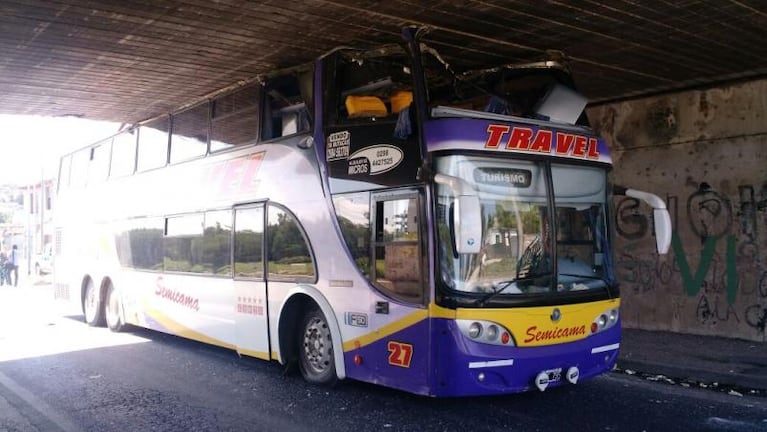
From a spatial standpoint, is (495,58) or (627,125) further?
(627,125)

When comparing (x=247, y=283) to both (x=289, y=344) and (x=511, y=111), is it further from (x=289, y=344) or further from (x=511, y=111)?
(x=511, y=111)

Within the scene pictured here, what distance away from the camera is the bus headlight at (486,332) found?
545 cm

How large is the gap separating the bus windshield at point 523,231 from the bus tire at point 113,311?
8316 mm

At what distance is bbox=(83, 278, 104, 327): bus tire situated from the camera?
1252 cm

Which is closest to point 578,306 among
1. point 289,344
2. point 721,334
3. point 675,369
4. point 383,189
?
point 383,189

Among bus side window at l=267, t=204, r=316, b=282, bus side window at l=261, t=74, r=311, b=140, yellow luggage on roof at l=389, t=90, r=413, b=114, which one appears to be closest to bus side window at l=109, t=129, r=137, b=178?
bus side window at l=261, t=74, r=311, b=140

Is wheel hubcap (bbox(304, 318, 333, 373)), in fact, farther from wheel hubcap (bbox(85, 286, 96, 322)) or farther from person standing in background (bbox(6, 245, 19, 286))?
person standing in background (bbox(6, 245, 19, 286))

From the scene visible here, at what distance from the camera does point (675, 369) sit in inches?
309

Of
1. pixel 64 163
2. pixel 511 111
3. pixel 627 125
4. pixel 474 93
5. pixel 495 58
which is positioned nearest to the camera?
pixel 511 111

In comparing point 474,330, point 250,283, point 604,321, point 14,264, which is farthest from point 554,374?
point 14,264

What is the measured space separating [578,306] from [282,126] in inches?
157

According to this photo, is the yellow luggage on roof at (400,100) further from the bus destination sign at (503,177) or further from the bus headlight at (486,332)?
the bus headlight at (486,332)

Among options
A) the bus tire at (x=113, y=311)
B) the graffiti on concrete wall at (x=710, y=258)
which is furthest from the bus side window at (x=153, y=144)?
the graffiti on concrete wall at (x=710, y=258)

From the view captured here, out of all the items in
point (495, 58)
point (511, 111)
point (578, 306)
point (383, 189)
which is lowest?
point (578, 306)
